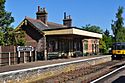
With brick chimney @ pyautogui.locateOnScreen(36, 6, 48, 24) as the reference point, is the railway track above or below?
below

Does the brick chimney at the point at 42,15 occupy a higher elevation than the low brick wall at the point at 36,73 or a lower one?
higher

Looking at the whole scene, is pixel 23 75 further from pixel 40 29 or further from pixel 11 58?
pixel 40 29

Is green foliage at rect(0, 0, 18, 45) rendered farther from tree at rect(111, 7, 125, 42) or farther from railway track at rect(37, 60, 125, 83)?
tree at rect(111, 7, 125, 42)

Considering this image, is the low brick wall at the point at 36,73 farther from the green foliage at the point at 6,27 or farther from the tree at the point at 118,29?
the tree at the point at 118,29

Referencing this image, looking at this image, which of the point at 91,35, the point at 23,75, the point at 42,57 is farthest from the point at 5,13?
the point at 23,75

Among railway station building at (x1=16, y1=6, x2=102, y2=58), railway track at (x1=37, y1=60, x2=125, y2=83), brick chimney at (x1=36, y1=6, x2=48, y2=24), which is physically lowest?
railway track at (x1=37, y1=60, x2=125, y2=83)

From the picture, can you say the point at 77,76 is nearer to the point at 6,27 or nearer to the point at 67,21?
the point at 6,27

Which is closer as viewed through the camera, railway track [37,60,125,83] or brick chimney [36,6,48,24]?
railway track [37,60,125,83]

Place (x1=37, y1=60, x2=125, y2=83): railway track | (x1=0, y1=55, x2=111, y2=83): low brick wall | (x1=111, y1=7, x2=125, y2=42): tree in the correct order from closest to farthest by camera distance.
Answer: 1. (x1=0, y1=55, x2=111, y2=83): low brick wall
2. (x1=37, y1=60, x2=125, y2=83): railway track
3. (x1=111, y1=7, x2=125, y2=42): tree

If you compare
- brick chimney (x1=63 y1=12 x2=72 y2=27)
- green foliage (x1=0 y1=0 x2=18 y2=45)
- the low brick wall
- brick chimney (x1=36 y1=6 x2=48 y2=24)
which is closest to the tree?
brick chimney (x1=63 y1=12 x2=72 y2=27)

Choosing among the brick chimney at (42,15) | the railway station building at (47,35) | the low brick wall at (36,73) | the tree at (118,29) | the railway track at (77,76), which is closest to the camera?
the low brick wall at (36,73)

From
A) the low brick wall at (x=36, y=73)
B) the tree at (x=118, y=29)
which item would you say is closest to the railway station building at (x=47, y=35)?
the low brick wall at (x=36, y=73)

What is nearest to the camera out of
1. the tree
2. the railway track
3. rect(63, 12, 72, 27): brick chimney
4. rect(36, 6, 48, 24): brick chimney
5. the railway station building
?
the railway track

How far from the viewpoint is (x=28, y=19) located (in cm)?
4822
